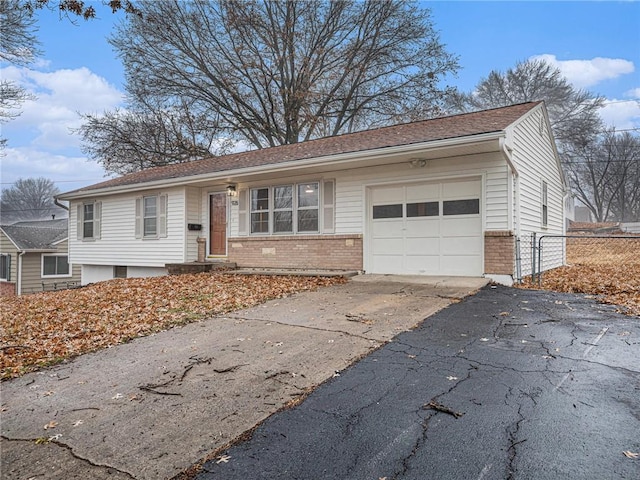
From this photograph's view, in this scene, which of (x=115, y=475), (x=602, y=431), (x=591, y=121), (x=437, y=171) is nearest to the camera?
(x=115, y=475)

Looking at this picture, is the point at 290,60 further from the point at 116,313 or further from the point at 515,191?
the point at 116,313

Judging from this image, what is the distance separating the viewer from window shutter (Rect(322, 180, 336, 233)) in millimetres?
10211

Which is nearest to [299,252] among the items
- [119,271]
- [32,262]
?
[119,271]

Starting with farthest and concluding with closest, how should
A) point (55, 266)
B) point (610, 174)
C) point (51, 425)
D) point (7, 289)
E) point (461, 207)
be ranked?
1. point (610, 174)
2. point (55, 266)
3. point (7, 289)
4. point (461, 207)
5. point (51, 425)

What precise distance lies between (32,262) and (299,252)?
1885 cm

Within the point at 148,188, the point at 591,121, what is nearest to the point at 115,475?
the point at 148,188

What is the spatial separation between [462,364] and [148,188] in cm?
1200

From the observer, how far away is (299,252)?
1066cm

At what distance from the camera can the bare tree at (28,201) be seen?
167ft

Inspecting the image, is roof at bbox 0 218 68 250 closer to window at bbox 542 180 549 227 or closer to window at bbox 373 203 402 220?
window at bbox 373 203 402 220

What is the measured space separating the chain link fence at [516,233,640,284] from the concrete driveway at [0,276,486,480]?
4.09 m

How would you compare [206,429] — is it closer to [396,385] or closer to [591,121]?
[396,385]

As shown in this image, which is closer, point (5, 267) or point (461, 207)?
point (461, 207)

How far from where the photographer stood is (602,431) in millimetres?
2328
